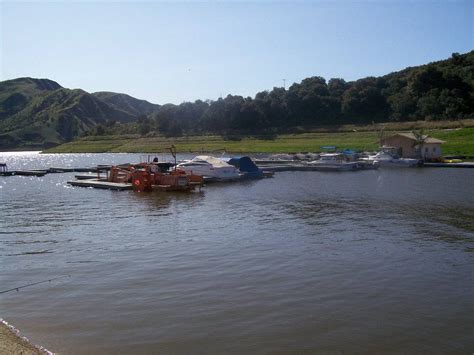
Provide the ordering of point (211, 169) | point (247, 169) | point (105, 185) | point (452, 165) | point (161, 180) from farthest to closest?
point (452, 165) → point (247, 169) → point (211, 169) → point (105, 185) → point (161, 180)

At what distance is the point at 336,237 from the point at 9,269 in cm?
1218

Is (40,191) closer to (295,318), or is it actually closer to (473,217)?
(473,217)

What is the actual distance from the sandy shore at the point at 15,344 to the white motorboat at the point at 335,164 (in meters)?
51.3

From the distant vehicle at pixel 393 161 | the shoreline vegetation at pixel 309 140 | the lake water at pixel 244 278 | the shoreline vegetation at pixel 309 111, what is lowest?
the lake water at pixel 244 278

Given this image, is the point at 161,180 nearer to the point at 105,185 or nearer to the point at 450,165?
the point at 105,185

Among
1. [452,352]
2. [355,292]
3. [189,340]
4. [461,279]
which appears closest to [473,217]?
[461,279]

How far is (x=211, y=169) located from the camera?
161 ft

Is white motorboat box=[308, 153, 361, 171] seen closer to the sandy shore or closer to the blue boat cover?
the blue boat cover

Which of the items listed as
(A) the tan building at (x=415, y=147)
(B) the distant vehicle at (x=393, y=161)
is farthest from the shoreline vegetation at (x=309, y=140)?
(B) the distant vehicle at (x=393, y=161)

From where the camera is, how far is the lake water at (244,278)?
10.6m

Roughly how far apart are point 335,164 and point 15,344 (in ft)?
174

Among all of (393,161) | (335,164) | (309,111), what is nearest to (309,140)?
(309,111)

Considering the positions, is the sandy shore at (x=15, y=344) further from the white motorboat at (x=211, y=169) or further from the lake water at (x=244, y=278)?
the white motorboat at (x=211, y=169)

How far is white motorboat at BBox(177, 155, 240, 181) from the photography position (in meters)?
48.8
